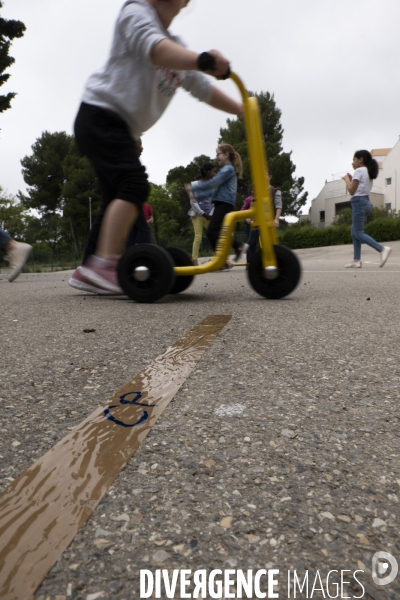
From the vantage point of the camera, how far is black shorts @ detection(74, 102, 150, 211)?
313 cm

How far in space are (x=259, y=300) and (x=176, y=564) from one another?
9.45ft

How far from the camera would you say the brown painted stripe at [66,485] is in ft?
2.26

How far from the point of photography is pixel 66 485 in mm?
885

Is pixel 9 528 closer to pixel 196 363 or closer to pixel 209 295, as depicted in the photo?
pixel 196 363

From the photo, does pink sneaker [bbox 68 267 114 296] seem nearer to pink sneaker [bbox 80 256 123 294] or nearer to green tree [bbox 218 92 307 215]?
pink sneaker [bbox 80 256 123 294]

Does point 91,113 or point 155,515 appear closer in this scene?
point 155,515

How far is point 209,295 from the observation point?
A: 3992mm

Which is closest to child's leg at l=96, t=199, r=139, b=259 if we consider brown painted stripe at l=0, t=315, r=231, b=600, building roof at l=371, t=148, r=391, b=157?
brown painted stripe at l=0, t=315, r=231, b=600

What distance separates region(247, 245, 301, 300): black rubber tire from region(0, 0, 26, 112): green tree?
59.5 ft

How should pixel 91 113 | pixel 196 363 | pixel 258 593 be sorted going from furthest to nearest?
pixel 91 113 < pixel 196 363 < pixel 258 593

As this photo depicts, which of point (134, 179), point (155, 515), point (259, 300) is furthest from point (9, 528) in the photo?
point (259, 300)

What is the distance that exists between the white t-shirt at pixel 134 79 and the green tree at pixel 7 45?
1776cm

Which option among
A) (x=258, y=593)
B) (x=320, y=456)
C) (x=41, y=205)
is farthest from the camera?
(x=41, y=205)

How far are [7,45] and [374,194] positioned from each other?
138 ft
